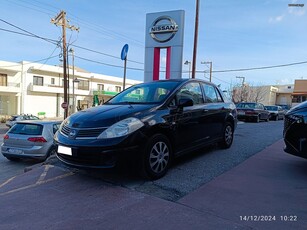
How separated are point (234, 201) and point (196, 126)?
1.83 meters

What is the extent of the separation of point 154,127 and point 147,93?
1.08 m

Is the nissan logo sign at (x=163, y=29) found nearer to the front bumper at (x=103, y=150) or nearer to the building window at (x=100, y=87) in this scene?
the front bumper at (x=103, y=150)

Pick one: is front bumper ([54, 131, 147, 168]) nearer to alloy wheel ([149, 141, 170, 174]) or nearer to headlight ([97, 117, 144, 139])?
headlight ([97, 117, 144, 139])

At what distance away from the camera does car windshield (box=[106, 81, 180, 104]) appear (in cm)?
Answer: 472

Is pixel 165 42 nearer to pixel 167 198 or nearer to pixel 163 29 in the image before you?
pixel 163 29

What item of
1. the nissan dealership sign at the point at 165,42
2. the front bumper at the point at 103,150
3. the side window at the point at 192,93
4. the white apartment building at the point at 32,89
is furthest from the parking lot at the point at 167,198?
the white apartment building at the point at 32,89

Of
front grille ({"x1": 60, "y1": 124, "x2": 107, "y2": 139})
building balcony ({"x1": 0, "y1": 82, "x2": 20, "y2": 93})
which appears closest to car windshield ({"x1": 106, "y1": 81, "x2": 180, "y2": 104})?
front grille ({"x1": 60, "y1": 124, "x2": 107, "y2": 139})

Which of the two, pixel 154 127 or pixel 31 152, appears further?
pixel 31 152

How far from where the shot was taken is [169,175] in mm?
4492

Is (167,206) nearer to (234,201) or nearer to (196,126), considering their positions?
(234,201)

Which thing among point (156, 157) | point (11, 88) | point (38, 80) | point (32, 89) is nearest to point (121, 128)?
point (156, 157)

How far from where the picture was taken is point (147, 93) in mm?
5000

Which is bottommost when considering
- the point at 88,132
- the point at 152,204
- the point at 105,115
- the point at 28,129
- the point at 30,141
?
the point at 30,141

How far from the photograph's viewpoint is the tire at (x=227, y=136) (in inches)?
252
